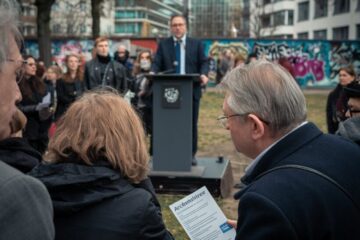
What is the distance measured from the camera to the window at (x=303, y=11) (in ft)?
211

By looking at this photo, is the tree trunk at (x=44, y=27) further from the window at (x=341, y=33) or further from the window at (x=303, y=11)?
the window at (x=303, y=11)

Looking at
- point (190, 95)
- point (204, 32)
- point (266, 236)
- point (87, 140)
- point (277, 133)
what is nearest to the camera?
point (266, 236)

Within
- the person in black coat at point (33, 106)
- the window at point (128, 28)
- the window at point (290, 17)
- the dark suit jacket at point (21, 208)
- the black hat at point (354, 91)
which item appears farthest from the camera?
the window at point (128, 28)

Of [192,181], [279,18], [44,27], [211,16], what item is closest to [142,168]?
[192,181]

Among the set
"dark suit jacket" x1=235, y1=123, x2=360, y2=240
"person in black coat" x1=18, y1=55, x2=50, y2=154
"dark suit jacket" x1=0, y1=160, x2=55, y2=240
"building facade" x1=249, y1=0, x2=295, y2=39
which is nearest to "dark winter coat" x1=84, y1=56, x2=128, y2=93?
"person in black coat" x1=18, y1=55, x2=50, y2=154

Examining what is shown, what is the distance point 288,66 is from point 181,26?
2.09 m

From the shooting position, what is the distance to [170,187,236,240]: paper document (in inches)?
92.0

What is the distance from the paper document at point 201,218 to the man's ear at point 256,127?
478mm

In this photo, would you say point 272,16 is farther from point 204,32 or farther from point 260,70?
point 260,70

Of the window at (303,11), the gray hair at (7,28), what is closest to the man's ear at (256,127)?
the gray hair at (7,28)

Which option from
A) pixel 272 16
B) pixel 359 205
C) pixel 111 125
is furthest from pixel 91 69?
pixel 272 16

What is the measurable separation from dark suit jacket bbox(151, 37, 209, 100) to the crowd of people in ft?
15.6

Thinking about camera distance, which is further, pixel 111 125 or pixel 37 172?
pixel 111 125

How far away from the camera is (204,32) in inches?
3821
